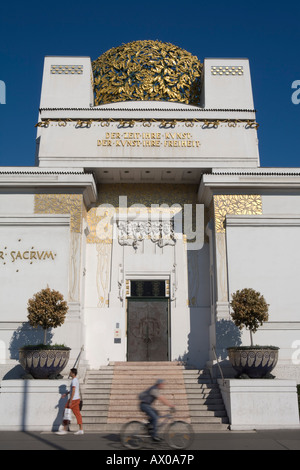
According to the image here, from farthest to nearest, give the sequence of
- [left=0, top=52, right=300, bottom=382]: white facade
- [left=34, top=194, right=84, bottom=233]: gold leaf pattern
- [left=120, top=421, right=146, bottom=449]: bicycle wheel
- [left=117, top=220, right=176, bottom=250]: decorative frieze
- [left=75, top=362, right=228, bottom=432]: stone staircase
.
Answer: [left=117, top=220, right=176, bottom=250]: decorative frieze < [left=34, top=194, right=84, bottom=233]: gold leaf pattern < [left=0, top=52, right=300, bottom=382]: white facade < [left=75, top=362, right=228, bottom=432]: stone staircase < [left=120, top=421, right=146, bottom=449]: bicycle wheel

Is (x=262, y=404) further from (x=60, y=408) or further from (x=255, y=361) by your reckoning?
(x=60, y=408)

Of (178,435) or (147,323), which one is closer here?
(178,435)

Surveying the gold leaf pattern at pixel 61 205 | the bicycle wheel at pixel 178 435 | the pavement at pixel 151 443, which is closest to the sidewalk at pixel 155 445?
the pavement at pixel 151 443

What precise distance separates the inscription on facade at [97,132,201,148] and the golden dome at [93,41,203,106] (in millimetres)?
1973

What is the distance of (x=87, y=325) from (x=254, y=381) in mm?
6297

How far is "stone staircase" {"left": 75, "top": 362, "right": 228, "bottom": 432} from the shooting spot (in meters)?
11.6

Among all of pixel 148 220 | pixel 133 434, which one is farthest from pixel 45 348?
pixel 148 220

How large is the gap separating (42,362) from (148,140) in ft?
28.1

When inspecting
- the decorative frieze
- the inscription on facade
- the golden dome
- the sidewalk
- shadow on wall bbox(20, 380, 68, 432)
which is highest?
the golden dome

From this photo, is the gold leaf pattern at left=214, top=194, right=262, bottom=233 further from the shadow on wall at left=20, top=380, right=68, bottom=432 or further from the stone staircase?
the shadow on wall at left=20, top=380, right=68, bottom=432

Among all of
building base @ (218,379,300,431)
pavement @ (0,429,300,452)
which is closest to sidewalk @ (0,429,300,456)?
pavement @ (0,429,300,452)

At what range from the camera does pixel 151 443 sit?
26.3 feet

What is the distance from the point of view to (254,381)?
1168 centimetres

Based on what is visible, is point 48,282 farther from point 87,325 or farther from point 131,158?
point 131,158
